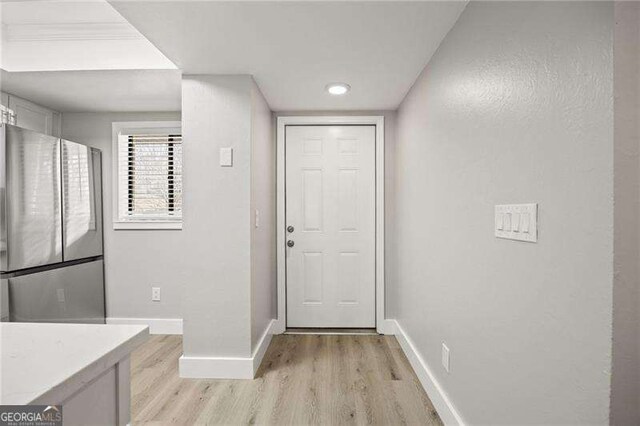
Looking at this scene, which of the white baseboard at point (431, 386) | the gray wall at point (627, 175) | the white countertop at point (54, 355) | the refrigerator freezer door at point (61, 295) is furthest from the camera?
the refrigerator freezer door at point (61, 295)

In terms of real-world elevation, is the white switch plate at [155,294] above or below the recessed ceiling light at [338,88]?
below

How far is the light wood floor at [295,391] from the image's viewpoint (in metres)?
1.96

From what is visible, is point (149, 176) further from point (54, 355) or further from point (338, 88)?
point (54, 355)

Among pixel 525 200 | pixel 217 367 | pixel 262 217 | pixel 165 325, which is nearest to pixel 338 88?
pixel 262 217

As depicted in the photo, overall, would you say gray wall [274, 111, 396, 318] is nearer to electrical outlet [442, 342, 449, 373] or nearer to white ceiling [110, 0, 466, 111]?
white ceiling [110, 0, 466, 111]

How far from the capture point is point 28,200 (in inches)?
99.0

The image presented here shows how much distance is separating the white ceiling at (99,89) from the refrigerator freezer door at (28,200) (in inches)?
17.6

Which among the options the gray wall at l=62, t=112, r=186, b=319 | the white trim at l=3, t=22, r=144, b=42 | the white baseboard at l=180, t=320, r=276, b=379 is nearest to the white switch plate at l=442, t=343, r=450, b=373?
the white baseboard at l=180, t=320, r=276, b=379

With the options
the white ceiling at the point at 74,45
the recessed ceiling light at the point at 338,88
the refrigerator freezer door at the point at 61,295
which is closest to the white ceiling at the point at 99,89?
the white ceiling at the point at 74,45

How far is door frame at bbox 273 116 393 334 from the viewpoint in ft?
10.8

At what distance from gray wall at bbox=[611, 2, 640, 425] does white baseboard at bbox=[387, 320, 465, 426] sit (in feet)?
3.80

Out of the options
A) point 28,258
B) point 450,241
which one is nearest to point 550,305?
point 450,241

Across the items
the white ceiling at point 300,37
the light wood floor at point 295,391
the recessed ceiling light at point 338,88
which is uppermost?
the white ceiling at point 300,37

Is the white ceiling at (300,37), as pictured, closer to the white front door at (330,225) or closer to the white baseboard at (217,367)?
the white front door at (330,225)
